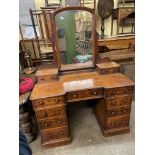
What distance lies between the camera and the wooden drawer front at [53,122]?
1.50 meters

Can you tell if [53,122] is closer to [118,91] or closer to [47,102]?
[47,102]

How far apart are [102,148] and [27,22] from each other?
2.75m

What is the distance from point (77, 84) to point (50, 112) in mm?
379

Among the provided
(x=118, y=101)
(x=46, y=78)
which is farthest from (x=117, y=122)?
(x=46, y=78)

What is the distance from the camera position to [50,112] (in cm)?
147

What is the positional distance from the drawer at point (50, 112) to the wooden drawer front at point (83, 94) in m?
0.12

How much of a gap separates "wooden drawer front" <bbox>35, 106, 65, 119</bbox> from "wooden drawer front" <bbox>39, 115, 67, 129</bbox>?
0.16 feet

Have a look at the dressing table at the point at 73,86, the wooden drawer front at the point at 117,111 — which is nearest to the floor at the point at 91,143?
the dressing table at the point at 73,86

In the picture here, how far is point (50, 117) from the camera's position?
4.91 feet

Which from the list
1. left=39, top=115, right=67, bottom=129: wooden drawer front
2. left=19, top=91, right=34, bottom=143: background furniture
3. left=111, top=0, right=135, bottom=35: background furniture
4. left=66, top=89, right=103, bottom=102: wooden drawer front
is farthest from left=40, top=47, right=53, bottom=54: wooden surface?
left=111, top=0, right=135, bottom=35: background furniture

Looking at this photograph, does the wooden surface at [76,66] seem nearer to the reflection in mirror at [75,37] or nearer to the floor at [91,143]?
the reflection in mirror at [75,37]
